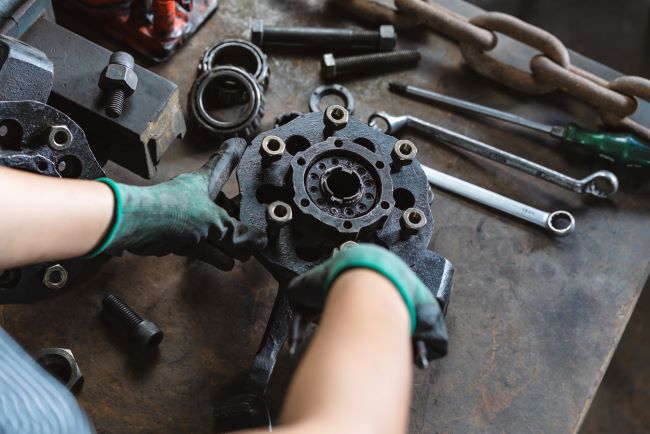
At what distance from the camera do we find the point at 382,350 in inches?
42.0

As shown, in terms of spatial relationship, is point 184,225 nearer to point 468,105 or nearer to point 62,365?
point 62,365

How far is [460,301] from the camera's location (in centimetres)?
177

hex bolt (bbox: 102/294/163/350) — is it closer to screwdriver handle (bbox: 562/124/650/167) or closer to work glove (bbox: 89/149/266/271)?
work glove (bbox: 89/149/266/271)

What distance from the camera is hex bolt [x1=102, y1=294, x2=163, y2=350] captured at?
1629 mm

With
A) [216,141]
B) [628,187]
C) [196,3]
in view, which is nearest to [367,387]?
[216,141]

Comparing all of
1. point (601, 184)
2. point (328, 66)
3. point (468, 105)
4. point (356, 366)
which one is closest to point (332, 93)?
point (328, 66)

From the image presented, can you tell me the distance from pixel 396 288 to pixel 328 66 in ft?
3.08

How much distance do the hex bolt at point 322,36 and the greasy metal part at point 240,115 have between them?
0.16 metres

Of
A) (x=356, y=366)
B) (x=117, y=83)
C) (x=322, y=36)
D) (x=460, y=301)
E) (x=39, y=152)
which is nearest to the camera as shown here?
(x=356, y=366)

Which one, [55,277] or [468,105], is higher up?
[468,105]

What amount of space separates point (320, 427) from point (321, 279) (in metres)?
0.28

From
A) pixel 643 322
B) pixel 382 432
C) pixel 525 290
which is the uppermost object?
pixel 382 432

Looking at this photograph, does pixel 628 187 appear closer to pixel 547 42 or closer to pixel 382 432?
pixel 547 42

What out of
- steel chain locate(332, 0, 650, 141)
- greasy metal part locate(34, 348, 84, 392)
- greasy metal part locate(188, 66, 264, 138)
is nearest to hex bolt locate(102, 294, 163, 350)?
greasy metal part locate(34, 348, 84, 392)
